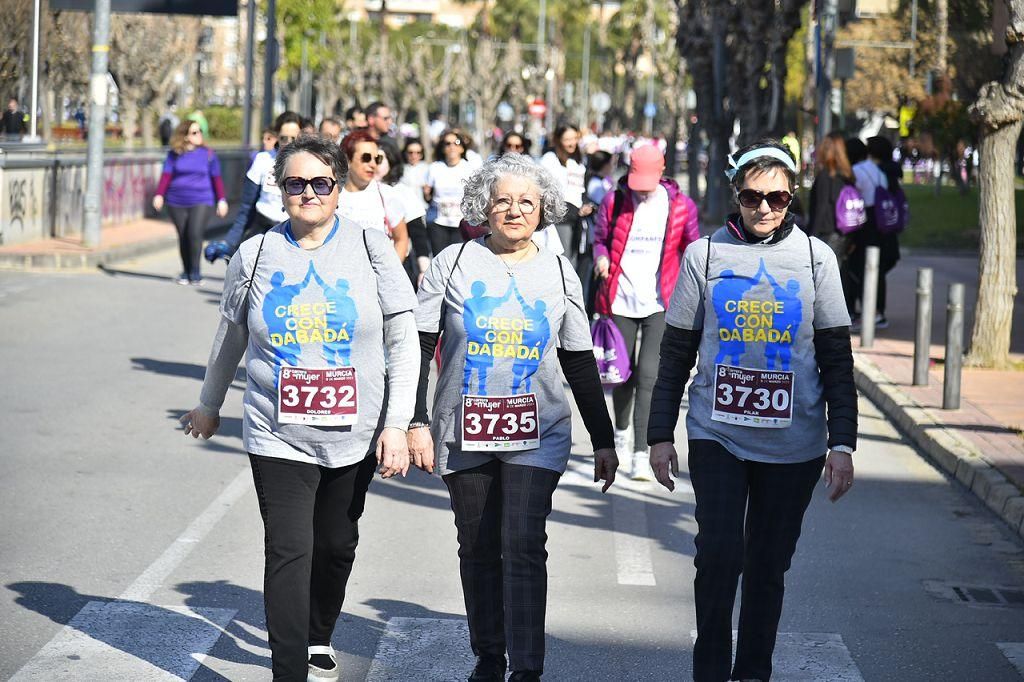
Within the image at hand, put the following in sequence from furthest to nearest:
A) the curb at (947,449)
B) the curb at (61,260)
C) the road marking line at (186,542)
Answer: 1. the curb at (61,260)
2. the curb at (947,449)
3. the road marking line at (186,542)

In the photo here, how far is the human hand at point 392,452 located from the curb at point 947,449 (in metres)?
4.08

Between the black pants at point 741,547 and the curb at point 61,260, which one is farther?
the curb at point 61,260

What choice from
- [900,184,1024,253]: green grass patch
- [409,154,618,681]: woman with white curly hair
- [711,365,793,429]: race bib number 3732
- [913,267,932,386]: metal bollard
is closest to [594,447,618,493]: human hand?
[409,154,618,681]: woman with white curly hair

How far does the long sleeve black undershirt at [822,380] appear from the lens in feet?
15.8

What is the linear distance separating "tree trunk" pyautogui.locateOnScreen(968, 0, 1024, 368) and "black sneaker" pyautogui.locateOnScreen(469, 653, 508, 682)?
354 inches

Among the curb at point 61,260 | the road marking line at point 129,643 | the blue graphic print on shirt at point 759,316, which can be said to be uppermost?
the blue graphic print on shirt at point 759,316

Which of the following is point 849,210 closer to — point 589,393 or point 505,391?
point 589,393

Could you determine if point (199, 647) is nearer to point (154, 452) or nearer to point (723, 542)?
point (723, 542)

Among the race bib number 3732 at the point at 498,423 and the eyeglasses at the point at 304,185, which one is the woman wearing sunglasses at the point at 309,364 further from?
the race bib number 3732 at the point at 498,423

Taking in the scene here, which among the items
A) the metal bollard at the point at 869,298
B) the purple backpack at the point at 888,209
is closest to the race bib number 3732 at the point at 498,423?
the metal bollard at the point at 869,298

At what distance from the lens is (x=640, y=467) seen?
885cm

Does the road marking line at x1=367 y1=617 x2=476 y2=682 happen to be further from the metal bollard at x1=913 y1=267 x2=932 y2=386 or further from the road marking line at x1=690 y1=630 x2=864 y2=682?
the metal bollard at x1=913 y1=267 x2=932 y2=386

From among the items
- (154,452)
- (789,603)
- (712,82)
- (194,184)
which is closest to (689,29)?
(712,82)

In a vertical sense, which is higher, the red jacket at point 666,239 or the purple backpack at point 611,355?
the red jacket at point 666,239
